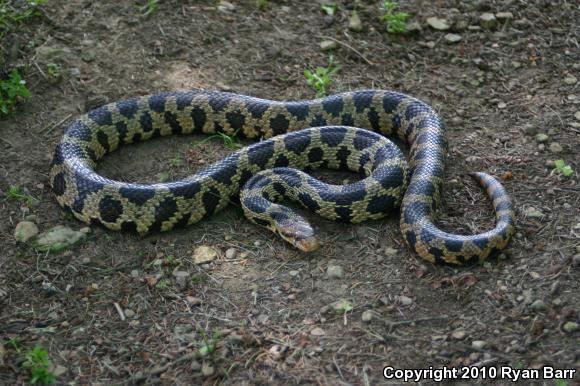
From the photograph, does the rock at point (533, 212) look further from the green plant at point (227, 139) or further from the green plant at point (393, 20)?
the green plant at point (393, 20)

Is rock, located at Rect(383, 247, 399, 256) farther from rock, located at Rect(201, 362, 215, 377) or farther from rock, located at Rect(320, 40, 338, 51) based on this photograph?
rock, located at Rect(320, 40, 338, 51)

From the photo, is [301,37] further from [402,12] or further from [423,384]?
[423,384]

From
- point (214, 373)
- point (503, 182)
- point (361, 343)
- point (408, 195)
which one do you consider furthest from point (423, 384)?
point (503, 182)

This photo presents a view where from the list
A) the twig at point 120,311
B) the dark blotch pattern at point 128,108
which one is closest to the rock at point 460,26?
the dark blotch pattern at point 128,108

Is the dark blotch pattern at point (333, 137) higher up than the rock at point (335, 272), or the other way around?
the dark blotch pattern at point (333, 137)

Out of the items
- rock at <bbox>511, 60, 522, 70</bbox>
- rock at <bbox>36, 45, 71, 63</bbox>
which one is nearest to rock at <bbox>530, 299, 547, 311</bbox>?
rock at <bbox>511, 60, 522, 70</bbox>
